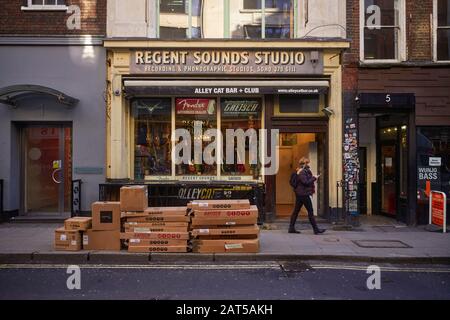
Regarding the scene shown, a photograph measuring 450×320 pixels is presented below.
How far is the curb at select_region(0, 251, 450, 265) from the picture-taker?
8.38m

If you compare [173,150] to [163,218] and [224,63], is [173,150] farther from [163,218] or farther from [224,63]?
[163,218]

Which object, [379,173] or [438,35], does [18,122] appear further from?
[438,35]

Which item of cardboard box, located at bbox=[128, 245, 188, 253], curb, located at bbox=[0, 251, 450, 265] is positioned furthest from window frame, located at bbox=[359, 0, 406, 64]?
cardboard box, located at bbox=[128, 245, 188, 253]

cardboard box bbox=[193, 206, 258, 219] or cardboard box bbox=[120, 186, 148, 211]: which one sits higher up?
cardboard box bbox=[120, 186, 148, 211]

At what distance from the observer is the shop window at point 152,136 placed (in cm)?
1304

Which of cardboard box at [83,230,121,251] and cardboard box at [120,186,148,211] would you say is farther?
cardboard box at [83,230,121,251]

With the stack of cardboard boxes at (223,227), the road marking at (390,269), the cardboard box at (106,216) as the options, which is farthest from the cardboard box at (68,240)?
Answer: the road marking at (390,269)

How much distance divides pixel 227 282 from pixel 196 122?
6.90m

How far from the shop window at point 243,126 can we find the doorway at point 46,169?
464cm

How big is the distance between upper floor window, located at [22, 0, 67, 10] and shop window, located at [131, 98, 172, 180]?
3423mm

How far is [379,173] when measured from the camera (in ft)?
48.4

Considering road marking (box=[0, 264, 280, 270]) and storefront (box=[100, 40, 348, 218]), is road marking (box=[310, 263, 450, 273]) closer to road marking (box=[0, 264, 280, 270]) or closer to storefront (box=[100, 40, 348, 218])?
road marking (box=[0, 264, 280, 270])

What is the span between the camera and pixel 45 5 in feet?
41.3
